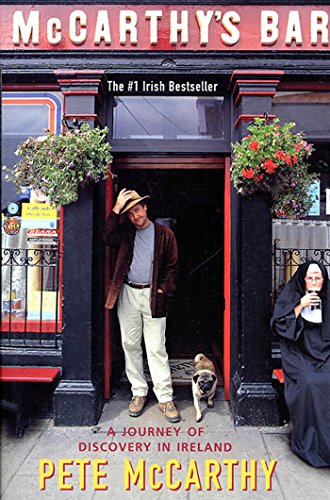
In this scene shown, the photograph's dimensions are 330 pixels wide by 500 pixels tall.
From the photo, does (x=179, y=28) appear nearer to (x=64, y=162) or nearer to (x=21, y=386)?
(x=64, y=162)

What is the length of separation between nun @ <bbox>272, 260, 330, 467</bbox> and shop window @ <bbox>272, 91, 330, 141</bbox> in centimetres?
165

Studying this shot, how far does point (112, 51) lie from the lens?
4.60 metres

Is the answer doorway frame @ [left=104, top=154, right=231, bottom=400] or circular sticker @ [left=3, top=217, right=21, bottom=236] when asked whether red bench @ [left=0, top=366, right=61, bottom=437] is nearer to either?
doorway frame @ [left=104, top=154, right=231, bottom=400]

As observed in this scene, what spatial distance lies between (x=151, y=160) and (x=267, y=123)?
131 centimetres

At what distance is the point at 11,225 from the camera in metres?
4.84

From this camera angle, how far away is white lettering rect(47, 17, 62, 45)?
462 centimetres

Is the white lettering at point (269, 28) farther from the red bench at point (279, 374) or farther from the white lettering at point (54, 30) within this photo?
the red bench at point (279, 374)

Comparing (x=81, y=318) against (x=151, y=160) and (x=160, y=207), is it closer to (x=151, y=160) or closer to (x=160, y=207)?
(x=151, y=160)

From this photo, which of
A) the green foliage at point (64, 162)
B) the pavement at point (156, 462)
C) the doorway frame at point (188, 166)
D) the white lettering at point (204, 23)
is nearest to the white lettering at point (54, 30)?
the green foliage at point (64, 162)

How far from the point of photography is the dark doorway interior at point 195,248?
26.3 feet

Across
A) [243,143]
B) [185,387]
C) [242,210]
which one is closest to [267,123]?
[243,143]

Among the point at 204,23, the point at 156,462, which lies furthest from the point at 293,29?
the point at 156,462

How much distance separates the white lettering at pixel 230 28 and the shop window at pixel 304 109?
0.74m

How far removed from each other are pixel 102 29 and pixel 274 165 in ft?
7.49
